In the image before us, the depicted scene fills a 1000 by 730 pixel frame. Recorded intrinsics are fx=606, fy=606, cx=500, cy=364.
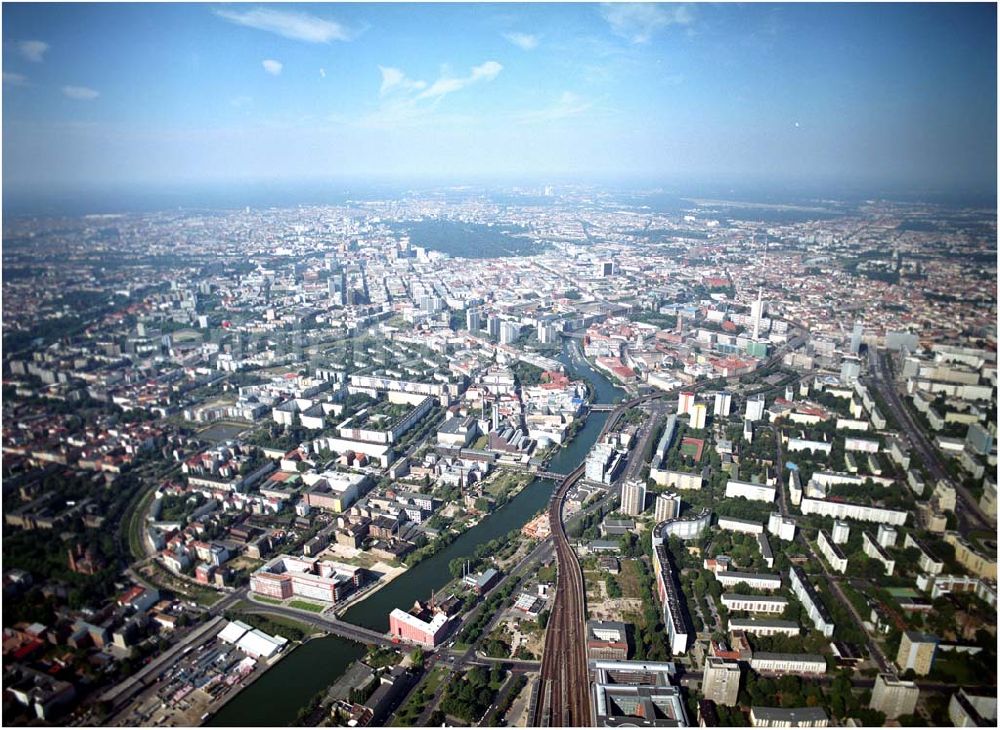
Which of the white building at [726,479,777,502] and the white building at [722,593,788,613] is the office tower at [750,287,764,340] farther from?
the white building at [722,593,788,613]

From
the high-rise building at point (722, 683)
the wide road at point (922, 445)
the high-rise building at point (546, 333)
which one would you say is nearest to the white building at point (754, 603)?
the high-rise building at point (722, 683)

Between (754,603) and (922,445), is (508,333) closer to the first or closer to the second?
(922,445)

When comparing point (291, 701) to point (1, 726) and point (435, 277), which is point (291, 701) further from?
point (435, 277)

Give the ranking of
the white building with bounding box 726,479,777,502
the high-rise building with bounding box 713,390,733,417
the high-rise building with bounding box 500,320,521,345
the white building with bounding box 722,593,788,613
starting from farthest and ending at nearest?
the high-rise building with bounding box 500,320,521,345 < the high-rise building with bounding box 713,390,733,417 < the white building with bounding box 726,479,777,502 < the white building with bounding box 722,593,788,613

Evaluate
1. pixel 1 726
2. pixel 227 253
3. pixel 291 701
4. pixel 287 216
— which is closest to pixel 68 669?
pixel 1 726

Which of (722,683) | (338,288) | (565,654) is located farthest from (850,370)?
(338,288)

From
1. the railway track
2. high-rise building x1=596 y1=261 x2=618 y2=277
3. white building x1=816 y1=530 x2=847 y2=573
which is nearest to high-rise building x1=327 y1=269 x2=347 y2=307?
high-rise building x1=596 y1=261 x2=618 y2=277
